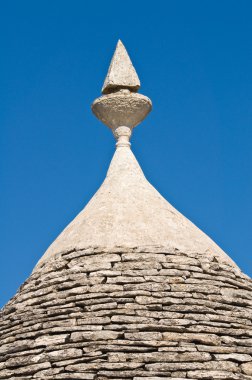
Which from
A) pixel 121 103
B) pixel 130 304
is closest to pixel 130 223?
pixel 130 304

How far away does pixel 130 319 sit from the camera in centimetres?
880

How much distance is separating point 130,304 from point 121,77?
420cm

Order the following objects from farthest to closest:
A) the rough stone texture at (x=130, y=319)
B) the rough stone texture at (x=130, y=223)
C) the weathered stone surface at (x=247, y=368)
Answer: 1. the rough stone texture at (x=130, y=223)
2. the weathered stone surface at (x=247, y=368)
3. the rough stone texture at (x=130, y=319)

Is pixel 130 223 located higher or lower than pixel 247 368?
higher

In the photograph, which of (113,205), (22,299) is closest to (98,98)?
(113,205)

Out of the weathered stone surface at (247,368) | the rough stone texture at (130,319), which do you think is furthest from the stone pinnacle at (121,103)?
the weathered stone surface at (247,368)

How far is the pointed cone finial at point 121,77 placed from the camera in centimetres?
1189

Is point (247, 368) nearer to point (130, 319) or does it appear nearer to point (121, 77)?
point (130, 319)

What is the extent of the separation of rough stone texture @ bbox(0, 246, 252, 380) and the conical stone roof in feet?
0.04

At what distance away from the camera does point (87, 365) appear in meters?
8.47

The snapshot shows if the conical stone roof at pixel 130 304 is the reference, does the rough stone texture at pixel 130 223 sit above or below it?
above

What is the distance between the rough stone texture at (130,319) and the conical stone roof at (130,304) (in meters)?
0.01

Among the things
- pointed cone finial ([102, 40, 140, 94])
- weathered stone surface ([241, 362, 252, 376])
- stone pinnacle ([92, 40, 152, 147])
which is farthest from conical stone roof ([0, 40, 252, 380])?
pointed cone finial ([102, 40, 140, 94])

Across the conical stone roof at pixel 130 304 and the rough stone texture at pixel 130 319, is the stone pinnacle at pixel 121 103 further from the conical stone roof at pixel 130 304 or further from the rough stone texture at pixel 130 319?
the rough stone texture at pixel 130 319
